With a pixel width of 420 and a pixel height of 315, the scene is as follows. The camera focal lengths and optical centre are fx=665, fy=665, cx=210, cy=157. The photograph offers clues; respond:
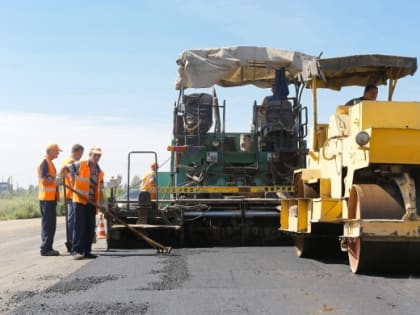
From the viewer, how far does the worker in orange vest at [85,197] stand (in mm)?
8922

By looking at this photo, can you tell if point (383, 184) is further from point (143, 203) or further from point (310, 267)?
point (143, 203)

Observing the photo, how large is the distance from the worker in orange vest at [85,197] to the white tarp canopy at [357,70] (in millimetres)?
3252

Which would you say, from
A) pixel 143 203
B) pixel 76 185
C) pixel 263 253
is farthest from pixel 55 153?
pixel 263 253

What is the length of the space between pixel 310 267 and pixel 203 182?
160 inches

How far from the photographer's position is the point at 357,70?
8.07 metres

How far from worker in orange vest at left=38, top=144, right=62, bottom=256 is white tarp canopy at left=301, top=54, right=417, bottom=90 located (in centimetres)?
387

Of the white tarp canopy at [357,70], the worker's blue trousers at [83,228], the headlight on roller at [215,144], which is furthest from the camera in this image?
the headlight on roller at [215,144]

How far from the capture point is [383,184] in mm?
6691

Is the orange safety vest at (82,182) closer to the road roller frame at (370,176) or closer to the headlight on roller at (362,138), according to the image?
the road roller frame at (370,176)

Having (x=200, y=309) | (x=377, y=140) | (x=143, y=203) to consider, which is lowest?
(x=200, y=309)

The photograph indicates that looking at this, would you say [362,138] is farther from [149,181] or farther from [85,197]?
[149,181]

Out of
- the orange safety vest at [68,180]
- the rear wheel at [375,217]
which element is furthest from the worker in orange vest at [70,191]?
the rear wheel at [375,217]

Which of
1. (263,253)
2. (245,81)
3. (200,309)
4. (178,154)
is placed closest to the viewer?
(200,309)

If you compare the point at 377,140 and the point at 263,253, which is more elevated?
the point at 377,140
